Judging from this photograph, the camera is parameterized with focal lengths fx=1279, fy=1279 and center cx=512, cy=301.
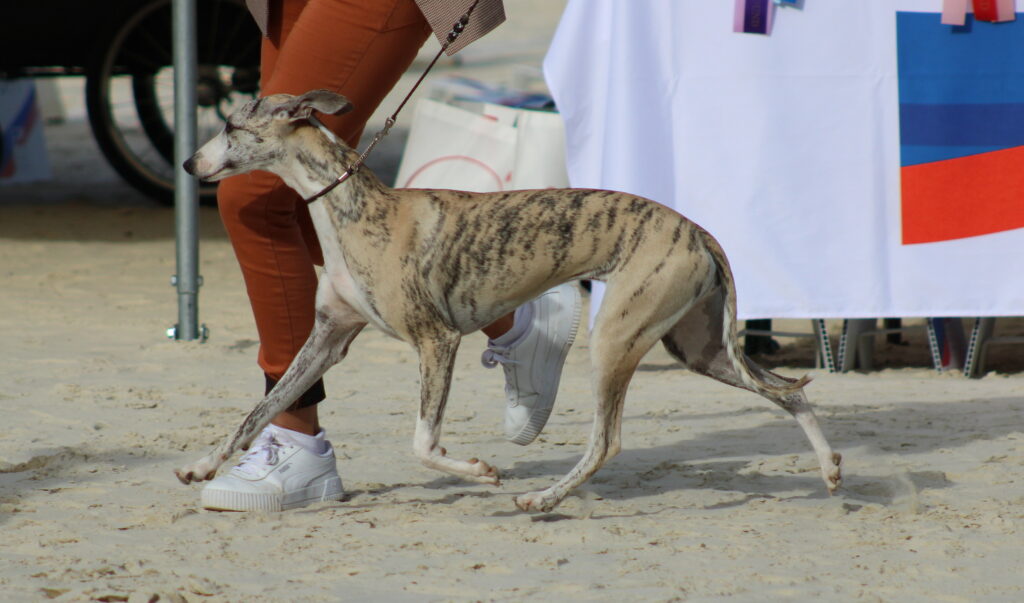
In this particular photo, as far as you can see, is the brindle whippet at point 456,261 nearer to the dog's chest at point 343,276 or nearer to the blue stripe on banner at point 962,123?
the dog's chest at point 343,276

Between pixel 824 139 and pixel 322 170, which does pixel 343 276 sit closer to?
pixel 322 170

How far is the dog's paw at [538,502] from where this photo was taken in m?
3.21

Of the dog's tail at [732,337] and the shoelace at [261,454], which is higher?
the dog's tail at [732,337]

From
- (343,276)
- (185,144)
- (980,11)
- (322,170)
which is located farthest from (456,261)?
(185,144)

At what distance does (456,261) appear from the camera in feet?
10.3

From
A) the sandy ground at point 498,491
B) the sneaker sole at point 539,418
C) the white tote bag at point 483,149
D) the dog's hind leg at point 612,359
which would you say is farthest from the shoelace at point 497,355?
the white tote bag at point 483,149

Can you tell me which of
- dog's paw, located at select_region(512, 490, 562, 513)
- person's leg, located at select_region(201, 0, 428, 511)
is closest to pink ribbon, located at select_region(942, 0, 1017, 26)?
person's leg, located at select_region(201, 0, 428, 511)

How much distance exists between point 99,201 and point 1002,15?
6654 mm

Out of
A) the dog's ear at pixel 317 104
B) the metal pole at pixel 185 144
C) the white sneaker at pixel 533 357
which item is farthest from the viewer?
the metal pole at pixel 185 144

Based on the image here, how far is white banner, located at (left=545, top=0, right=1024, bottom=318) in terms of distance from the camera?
4.84m

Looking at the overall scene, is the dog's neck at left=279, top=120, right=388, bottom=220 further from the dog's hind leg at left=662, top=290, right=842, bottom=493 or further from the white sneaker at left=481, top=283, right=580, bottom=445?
the dog's hind leg at left=662, top=290, right=842, bottom=493

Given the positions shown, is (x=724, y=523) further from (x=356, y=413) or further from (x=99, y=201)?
(x=99, y=201)

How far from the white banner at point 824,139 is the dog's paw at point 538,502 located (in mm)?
1966

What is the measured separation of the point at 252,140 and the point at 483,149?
3748mm
